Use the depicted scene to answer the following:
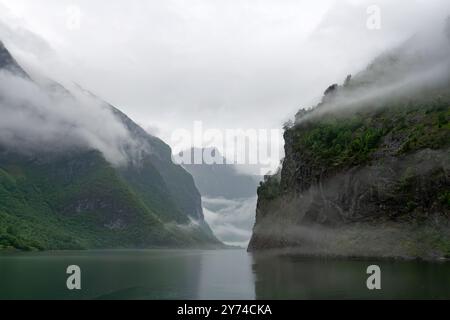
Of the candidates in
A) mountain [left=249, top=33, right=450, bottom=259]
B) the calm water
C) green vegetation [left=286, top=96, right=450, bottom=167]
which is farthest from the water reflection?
green vegetation [left=286, top=96, right=450, bottom=167]

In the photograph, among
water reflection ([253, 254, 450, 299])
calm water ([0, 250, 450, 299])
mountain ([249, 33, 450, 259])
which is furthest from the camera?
mountain ([249, 33, 450, 259])

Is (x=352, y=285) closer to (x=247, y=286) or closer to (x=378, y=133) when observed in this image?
(x=247, y=286)

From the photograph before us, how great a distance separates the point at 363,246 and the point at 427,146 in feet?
76.7

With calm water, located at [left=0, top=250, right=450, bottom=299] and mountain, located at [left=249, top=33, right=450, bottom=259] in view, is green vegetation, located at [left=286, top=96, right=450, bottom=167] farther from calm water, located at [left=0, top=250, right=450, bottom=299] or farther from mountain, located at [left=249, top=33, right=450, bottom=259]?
calm water, located at [left=0, top=250, right=450, bottom=299]

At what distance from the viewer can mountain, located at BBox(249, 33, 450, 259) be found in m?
91.8

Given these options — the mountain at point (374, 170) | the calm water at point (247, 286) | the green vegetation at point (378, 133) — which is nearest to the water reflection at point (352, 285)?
the calm water at point (247, 286)

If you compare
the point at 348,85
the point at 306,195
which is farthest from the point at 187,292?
the point at 348,85

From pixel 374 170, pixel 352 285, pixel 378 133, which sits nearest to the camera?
pixel 352 285

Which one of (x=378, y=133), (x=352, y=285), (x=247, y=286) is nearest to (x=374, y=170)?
(x=378, y=133)

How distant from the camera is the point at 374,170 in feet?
338

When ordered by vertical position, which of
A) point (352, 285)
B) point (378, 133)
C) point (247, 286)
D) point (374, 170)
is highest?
point (378, 133)

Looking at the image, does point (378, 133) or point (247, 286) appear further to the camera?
point (378, 133)
